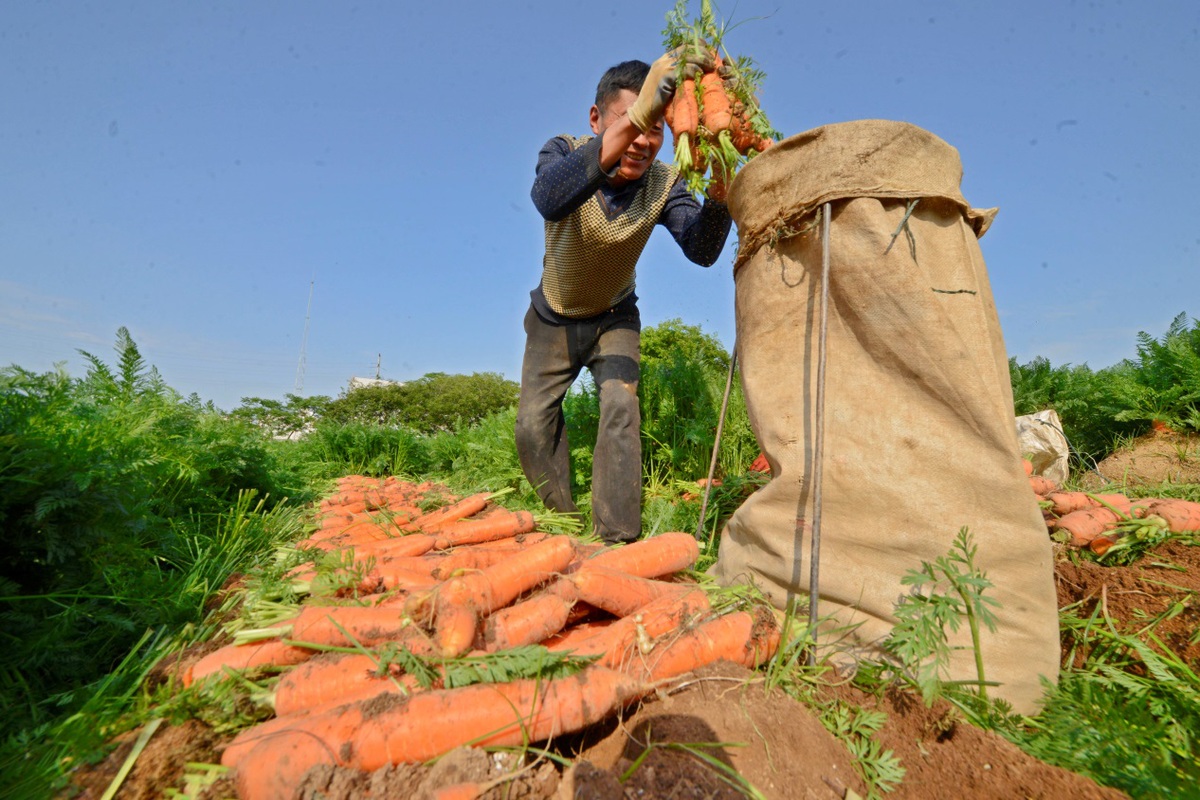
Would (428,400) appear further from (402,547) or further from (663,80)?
(663,80)

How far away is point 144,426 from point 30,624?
112 centimetres

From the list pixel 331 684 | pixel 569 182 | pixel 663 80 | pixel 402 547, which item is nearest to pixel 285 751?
pixel 331 684

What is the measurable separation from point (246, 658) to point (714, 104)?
2559 millimetres

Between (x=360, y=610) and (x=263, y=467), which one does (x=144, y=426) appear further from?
(x=360, y=610)

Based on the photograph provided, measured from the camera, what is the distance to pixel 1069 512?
2.61 meters

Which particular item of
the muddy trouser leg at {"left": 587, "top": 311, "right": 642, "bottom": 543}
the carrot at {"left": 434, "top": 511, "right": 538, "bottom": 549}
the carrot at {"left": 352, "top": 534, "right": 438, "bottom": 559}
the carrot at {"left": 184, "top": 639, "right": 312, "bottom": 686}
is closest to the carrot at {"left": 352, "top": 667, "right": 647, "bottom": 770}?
the carrot at {"left": 184, "top": 639, "right": 312, "bottom": 686}

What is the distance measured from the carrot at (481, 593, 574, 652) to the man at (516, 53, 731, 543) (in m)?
1.16

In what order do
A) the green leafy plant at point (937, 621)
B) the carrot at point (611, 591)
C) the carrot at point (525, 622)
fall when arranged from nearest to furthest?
the green leafy plant at point (937, 621), the carrot at point (525, 622), the carrot at point (611, 591)

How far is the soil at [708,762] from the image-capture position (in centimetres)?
119

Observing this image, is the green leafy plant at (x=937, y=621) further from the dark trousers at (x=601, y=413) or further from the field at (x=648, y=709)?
the dark trousers at (x=601, y=413)

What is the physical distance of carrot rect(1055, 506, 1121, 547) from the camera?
2309mm

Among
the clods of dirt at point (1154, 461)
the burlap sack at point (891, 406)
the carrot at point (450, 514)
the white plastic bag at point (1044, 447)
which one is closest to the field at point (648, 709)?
the burlap sack at point (891, 406)

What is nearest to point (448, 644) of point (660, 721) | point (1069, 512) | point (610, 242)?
point (660, 721)

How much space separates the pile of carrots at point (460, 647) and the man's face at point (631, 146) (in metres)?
1.93
